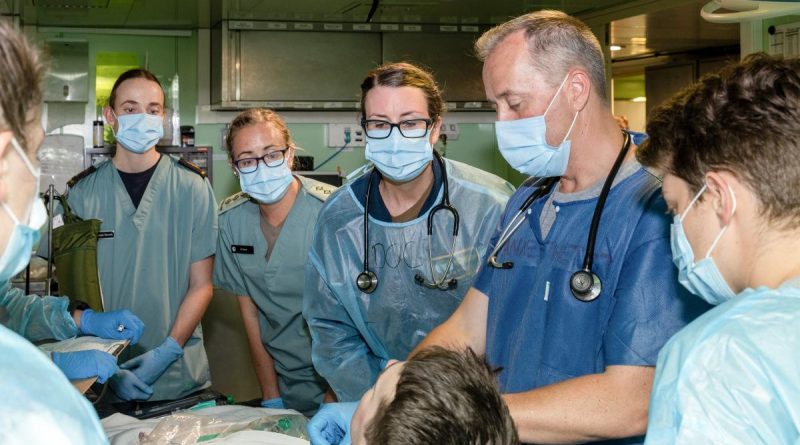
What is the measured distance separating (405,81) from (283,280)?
2.79 ft

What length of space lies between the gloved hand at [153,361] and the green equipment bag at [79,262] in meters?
0.20

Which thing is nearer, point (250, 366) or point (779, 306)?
point (779, 306)

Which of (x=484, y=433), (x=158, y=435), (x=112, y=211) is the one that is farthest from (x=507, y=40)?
(x=112, y=211)

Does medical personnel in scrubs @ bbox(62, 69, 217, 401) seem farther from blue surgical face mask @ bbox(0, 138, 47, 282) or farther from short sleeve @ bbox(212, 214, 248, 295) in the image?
blue surgical face mask @ bbox(0, 138, 47, 282)

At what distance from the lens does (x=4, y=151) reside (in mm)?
877

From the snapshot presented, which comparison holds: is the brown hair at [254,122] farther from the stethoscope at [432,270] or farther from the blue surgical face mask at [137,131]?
the stethoscope at [432,270]

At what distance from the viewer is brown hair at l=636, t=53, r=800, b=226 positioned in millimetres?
1101

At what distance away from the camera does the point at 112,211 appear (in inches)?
116

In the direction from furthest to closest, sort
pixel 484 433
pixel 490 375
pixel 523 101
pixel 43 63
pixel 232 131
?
pixel 232 131 → pixel 523 101 → pixel 490 375 → pixel 484 433 → pixel 43 63

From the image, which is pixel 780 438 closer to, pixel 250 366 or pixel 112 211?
pixel 112 211

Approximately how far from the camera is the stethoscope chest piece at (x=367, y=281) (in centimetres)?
223

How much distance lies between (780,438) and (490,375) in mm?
447

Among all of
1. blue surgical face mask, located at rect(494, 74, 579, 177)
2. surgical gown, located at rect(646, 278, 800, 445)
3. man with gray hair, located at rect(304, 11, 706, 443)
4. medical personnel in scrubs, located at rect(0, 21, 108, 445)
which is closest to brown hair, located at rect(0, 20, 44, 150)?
medical personnel in scrubs, located at rect(0, 21, 108, 445)

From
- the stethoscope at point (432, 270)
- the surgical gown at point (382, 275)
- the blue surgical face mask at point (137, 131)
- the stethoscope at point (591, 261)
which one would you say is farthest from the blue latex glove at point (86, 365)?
the stethoscope at point (591, 261)
